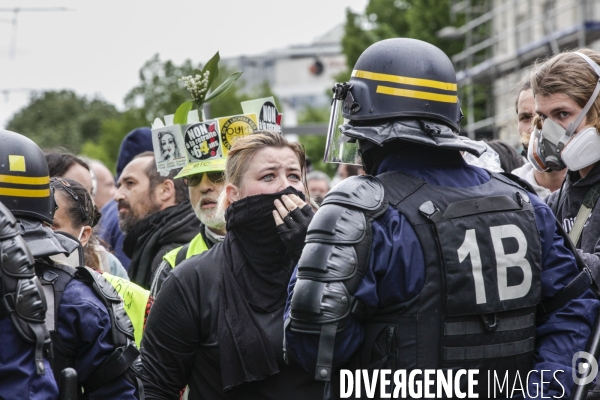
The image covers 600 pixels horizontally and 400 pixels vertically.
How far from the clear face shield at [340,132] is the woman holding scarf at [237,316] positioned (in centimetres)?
34

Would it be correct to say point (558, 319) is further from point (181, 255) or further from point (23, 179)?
point (181, 255)

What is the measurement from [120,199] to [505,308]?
391 cm

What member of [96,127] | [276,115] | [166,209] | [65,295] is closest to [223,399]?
[65,295]

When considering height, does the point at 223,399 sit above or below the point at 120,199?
below

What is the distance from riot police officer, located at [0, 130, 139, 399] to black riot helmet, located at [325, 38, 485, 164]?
111cm

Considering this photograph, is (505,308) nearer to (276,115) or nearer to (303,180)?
(303,180)

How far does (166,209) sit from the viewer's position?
6.19m

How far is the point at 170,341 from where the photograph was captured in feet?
12.6

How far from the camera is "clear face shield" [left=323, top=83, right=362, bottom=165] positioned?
10.8ft

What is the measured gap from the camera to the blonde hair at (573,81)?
3.94 metres

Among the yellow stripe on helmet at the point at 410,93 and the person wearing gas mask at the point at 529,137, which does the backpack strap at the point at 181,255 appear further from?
the yellow stripe on helmet at the point at 410,93

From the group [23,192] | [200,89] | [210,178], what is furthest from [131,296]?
[23,192]

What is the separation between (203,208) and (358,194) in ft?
7.23

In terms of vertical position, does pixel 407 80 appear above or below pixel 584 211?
above
